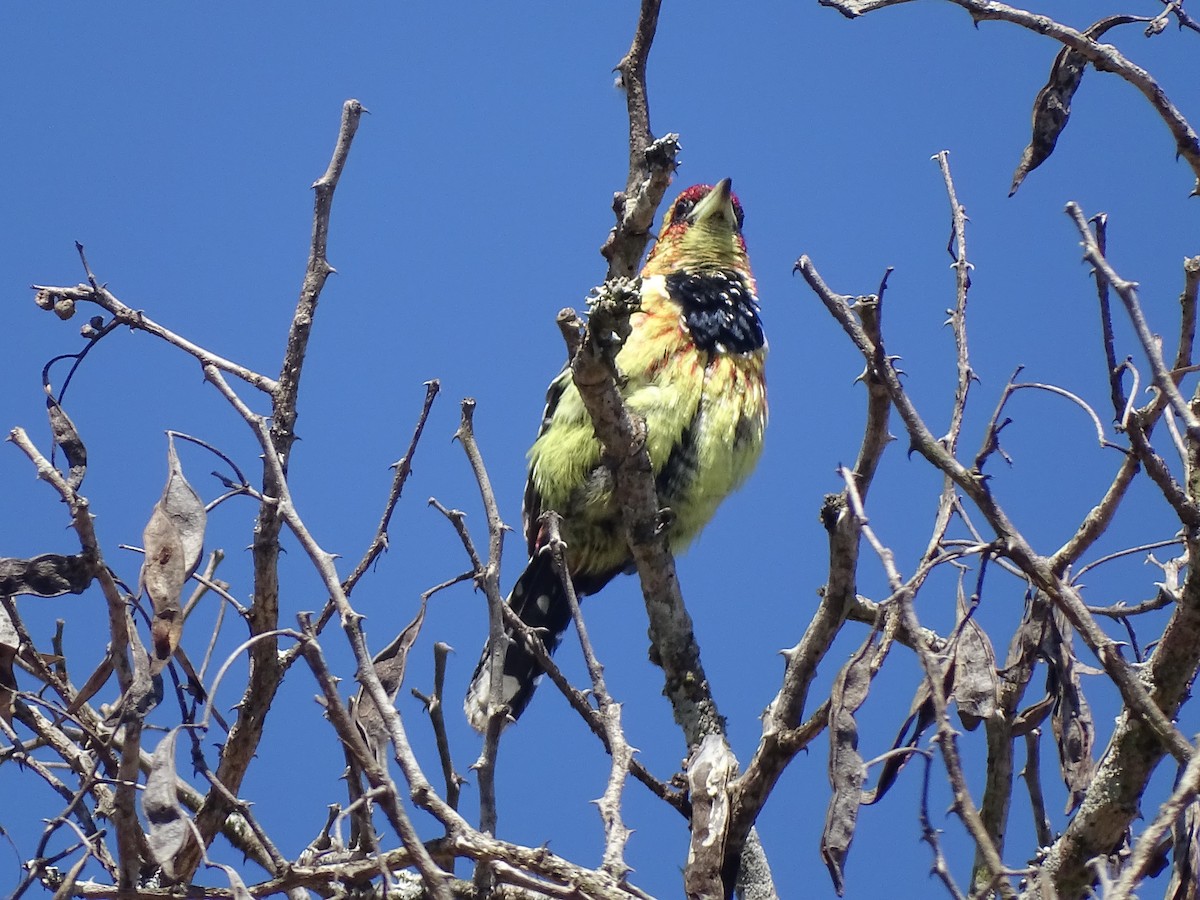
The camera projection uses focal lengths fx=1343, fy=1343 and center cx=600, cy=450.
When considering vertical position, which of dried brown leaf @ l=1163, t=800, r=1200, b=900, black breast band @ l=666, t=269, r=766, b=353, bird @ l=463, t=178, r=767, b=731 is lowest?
dried brown leaf @ l=1163, t=800, r=1200, b=900

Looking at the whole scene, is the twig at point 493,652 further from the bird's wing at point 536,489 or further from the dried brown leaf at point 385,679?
the bird's wing at point 536,489

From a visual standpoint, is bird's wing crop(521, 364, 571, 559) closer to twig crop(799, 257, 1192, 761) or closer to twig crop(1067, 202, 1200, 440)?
twig crop(799, 257, 1192, 761)

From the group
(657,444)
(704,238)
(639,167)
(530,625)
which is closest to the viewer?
(639,167)

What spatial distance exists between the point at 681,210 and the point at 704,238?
0.74 ft

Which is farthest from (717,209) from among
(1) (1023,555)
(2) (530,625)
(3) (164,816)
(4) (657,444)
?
(3) (164,816)

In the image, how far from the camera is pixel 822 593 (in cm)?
224

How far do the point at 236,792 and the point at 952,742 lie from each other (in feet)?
4.70

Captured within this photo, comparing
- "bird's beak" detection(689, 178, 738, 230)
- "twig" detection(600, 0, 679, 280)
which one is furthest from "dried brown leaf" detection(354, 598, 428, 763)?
"bird's beak" detection(689, 178, 738, 230)

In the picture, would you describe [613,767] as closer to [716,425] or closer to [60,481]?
[60,481]

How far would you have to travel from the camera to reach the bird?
3.68 metres

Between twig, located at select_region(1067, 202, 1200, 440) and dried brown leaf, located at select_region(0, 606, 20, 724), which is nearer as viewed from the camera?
twig, located at select_region(1067, 202, 1200, 440)

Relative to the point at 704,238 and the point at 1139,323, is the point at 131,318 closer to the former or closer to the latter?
the point at 1139,323

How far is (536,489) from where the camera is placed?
3871mm

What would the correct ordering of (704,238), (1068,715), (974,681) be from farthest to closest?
(704,238) < (1068,715) < (974,681)
